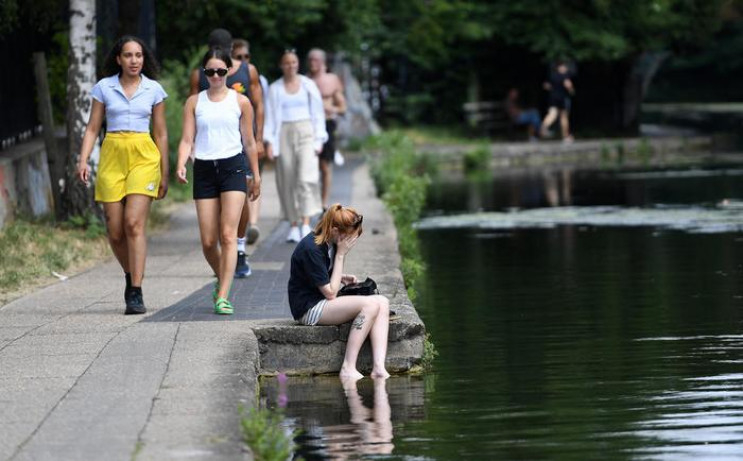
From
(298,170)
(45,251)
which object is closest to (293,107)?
(298,170)

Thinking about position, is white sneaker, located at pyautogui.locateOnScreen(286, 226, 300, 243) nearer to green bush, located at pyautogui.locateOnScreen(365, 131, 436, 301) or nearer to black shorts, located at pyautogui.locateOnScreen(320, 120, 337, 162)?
green bush, located at pyautogui.locateOnScreen(365, 131, 436, 301)

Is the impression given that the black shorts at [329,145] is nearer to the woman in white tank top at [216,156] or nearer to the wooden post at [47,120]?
the wooden post at [47,120]

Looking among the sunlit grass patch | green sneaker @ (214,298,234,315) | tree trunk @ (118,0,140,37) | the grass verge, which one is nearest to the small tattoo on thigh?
green sneaker @ (214,298,234,315)

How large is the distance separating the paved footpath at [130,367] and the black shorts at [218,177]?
768mm

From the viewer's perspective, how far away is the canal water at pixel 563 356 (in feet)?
25.3

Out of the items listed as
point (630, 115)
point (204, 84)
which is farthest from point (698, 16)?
point (204, 84)

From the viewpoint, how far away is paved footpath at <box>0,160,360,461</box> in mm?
6867

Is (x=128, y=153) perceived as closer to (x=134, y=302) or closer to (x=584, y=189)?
(x=134, y=302)

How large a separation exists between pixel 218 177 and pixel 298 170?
14.2ft

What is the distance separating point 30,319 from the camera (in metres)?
10.8

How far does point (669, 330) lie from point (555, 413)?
3168 millimetres

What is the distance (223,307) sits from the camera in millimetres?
10469

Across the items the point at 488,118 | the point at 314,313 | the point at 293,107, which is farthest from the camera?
the point at 488,118

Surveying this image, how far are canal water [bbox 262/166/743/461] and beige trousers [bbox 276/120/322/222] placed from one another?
1.32 metres
